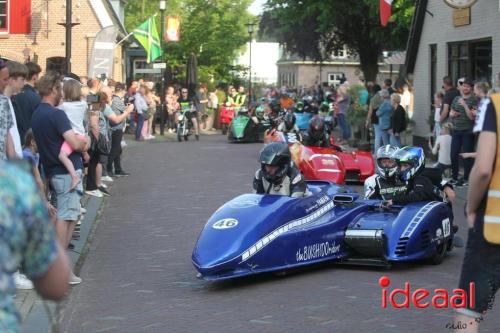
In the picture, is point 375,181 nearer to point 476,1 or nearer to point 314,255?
point 314,255

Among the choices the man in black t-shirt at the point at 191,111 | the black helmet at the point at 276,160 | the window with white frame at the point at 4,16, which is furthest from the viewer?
the window with white frame at the point at 4,16

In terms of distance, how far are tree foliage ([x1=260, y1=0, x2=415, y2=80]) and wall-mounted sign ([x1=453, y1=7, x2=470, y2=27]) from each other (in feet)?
22.6

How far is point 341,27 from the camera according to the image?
133 ft

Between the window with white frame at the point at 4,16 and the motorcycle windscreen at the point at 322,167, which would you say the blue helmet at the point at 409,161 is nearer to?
the motorcycle windscreen at the point at 322,167

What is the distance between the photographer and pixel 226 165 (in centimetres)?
2220

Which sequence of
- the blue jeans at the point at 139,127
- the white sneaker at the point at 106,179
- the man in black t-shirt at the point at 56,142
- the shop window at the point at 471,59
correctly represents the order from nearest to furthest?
A: the man in black t-shirt at the point at 56,142 → the white sneaker at the point at 106,179 → the shop window at the point at 471,59 → the blue jeans at the point at 139,127

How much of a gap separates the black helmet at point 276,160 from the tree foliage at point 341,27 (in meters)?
20.9

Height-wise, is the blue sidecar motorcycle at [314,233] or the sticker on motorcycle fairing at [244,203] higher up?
the sticker on motorcycle fairing at [244,203]

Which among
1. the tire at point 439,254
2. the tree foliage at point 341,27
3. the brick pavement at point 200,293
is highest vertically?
the tree foliage at point 341,27

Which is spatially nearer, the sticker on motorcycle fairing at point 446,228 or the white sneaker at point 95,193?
the sticker on motorcycle fairing at point 446,228

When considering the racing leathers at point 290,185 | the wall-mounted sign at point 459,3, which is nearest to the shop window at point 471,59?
the wall-mounted sign at point 459,3

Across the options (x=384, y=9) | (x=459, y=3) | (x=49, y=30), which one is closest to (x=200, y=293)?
(x=459, y=3)

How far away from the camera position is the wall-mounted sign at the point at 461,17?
860 inches

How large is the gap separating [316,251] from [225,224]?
0.96 m
